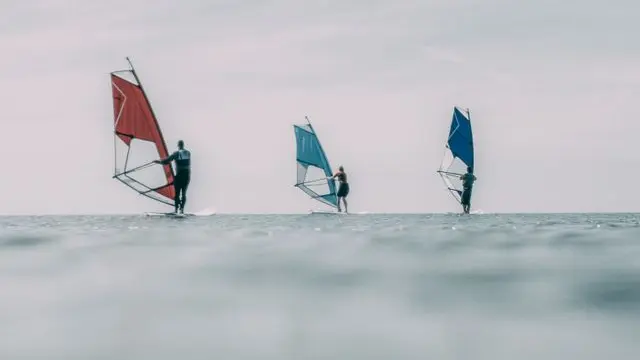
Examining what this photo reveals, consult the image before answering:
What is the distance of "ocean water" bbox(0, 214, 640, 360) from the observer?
17.6ft

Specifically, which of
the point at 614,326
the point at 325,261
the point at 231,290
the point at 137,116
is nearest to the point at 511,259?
the point at 325,261

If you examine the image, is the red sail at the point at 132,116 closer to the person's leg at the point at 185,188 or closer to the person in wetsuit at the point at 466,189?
the person's leg at the point at 185,188

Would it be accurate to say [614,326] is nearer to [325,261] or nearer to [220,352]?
[220,352]

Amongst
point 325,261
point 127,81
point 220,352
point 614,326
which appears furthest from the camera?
point 127,81

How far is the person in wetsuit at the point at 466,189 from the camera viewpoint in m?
50.5

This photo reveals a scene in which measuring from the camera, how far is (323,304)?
23.0 ft

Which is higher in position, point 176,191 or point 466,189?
point 466,189

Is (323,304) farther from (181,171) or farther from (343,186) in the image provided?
(343,186)

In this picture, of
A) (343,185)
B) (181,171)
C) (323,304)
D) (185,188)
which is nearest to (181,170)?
(181,171)

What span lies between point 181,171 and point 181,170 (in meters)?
0.04

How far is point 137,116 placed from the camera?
38188mm

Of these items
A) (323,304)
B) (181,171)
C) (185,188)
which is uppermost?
(181,171)

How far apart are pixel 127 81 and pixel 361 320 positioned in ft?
109

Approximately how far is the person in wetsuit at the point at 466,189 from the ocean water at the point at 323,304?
38.3 meters
